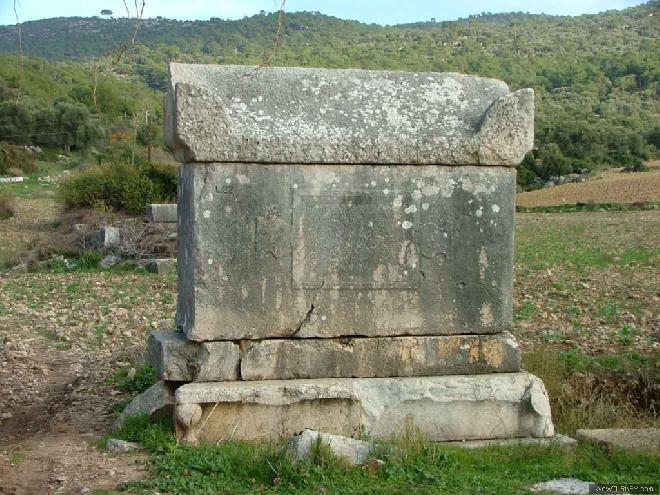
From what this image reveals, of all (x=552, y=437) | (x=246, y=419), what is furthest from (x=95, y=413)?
(x=552, y=437)

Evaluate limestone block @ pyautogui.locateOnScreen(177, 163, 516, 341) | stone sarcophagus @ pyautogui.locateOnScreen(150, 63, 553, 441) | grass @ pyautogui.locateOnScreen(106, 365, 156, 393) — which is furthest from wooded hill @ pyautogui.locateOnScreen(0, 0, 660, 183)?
limestone block @ pyautogui.locateOnScreen(177, 163, 516, 341)

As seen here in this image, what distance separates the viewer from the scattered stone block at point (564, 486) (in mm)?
4588

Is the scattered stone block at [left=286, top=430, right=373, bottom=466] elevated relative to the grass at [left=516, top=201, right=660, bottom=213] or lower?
elevated

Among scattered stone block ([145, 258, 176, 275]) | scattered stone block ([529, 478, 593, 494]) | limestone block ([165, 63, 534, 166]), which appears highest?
limestone block ([165, 63, 534, 166])

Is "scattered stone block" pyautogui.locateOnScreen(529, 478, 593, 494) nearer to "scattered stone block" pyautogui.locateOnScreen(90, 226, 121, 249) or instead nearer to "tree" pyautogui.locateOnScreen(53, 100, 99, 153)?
"scattered stone block" pyautogui.locateOnScreen(90, 226, 121, 249)

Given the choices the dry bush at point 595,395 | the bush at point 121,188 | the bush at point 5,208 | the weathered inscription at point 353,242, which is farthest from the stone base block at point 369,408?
the bush at point 5,208

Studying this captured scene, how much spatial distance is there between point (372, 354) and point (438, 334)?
457 millimetres

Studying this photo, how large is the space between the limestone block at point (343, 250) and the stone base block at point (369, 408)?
34cm

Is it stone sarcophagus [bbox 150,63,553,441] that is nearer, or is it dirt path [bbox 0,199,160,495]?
dirt path [bbox 0,199,160,495]

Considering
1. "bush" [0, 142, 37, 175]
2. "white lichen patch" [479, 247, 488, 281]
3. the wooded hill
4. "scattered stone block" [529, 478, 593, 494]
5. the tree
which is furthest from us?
"bush" [0, 142, 37, 175]

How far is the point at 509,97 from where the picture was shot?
5.66 meters

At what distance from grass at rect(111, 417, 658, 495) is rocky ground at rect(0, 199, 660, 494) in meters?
0.29

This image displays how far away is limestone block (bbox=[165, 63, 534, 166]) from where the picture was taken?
540 cm

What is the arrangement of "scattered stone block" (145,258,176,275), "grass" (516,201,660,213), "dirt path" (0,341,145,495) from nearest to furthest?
1. "dirt path" (0,341,145,495)
2. "scattered stone block" (145,258,176,275)
3. "grass" (516,201,660,213)
